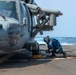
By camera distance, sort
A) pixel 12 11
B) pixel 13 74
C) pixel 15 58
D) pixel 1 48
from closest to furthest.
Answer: pixel 13 74, pixel 1 48, pixel 12 11, pixel 15 58

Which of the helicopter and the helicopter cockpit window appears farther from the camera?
the helicopter cockpit window

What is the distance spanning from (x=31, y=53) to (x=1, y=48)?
518cm

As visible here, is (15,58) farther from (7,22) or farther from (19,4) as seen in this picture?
(7,22)

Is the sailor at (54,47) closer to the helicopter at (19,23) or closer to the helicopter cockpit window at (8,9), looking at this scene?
the helicopter at (19,23)

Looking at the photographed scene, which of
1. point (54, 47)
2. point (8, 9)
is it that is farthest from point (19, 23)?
point (54, 47)

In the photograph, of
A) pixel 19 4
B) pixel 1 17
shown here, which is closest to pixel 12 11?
pixel 19 4

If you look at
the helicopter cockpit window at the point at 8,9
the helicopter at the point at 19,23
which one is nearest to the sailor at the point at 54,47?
the helicopter at the point at 19,23


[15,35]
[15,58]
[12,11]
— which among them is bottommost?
[15,58]

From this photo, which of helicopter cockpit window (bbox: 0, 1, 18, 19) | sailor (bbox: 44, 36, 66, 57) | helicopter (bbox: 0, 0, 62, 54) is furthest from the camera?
sailor (bbox: 44, 36, 66, 57)

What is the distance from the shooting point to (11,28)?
12898 mm

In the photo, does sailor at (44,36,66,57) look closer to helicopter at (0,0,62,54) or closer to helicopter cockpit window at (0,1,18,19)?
helicopter at (0,0,62,54)

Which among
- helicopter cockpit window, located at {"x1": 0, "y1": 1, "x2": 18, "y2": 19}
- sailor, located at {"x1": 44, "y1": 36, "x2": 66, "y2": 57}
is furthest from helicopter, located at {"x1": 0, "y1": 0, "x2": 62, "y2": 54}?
sailor, located at {"x1": 44, "y1": 36, "x2": 66, "y2": 57}

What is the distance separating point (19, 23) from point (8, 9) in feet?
4.66

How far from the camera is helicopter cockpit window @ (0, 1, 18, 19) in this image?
1500 cm
